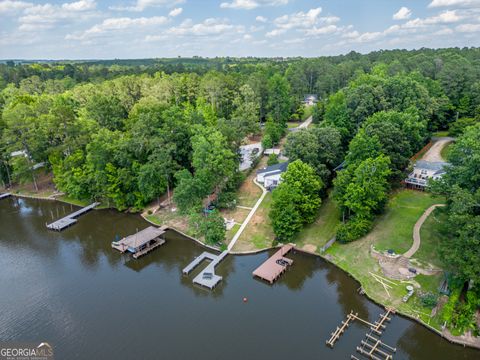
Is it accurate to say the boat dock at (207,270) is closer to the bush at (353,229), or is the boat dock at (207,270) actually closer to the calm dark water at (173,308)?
the calm dark water at (173,308)

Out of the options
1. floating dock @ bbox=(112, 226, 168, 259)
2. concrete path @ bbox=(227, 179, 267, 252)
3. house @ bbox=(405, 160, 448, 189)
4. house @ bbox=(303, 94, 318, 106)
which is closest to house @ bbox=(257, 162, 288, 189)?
concrete path @ bbox=(227, 179, 267, 252)

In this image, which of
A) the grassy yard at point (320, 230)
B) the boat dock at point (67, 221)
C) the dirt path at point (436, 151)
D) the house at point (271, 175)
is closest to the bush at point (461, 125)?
the dirt path at point (436, 151)

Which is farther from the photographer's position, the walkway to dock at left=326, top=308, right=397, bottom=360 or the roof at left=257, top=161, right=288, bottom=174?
the roof at left=257, top=161, right=288, bottom=174

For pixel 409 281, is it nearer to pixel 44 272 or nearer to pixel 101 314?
pixel 101 314

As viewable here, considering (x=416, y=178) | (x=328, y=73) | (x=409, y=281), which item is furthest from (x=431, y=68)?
(x=409, y=281)

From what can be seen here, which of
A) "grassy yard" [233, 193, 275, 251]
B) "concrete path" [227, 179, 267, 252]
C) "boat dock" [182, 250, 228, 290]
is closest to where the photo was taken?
"boat dock" [182, 250, 228, 290]

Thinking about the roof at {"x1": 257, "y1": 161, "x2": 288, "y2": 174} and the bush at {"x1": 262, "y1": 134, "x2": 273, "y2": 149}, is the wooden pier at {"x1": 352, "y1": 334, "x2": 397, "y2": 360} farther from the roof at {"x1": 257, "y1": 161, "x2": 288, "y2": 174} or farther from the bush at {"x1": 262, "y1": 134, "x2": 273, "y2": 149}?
the bush at {"x1": 262, "y1": 134, "x2": 273, "y2": 149}

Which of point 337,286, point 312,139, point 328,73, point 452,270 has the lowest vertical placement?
point 337,286
